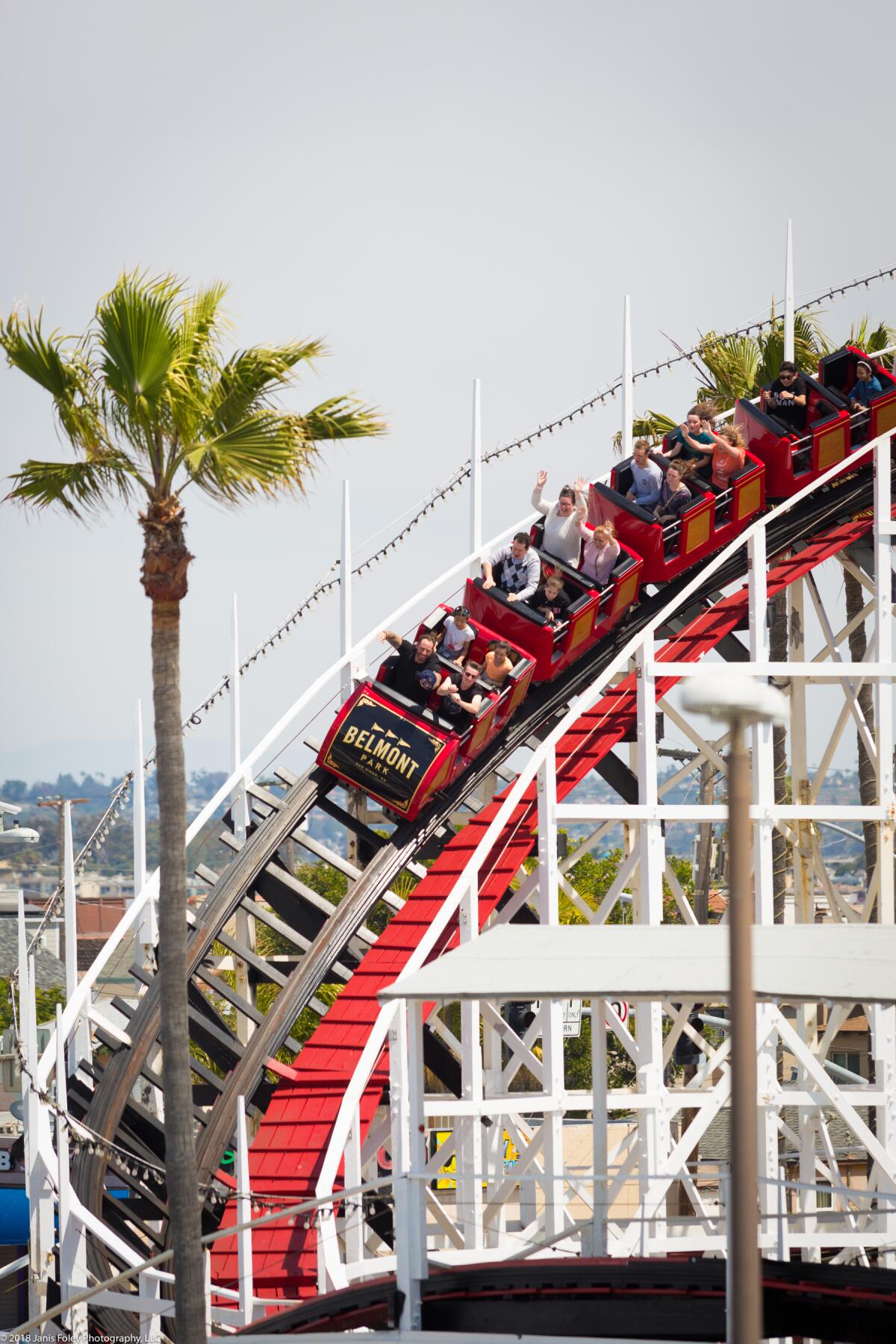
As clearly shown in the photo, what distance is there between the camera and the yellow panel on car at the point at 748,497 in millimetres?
16016

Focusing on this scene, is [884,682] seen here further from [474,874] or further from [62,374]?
[62,374]

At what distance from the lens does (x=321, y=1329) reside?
1002 centimetres

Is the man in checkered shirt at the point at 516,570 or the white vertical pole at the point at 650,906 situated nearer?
the white vertical pole at the point at 650,906

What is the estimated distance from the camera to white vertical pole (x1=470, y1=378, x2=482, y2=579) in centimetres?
1880

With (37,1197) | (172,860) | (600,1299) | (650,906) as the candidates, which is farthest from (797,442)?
(37,1197)

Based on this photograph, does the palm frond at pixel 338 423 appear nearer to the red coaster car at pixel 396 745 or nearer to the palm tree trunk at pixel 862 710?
the red coaster car at pixel 396 745

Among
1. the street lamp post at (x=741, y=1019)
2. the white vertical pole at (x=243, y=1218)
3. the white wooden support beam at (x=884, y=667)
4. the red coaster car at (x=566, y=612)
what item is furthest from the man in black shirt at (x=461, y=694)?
the street lamp post at (x=741, y=1019)

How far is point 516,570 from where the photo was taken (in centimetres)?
1584

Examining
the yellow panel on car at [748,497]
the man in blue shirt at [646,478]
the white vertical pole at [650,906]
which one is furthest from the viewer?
the man in blue shirt at [646,478]

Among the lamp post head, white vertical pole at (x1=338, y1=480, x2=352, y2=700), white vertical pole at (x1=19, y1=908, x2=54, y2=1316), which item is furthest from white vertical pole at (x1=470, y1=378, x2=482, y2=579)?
the lamp post head

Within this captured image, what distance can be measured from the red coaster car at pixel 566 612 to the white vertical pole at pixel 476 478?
297cm

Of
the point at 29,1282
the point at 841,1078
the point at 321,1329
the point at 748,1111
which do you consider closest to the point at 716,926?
the point at 321,1329

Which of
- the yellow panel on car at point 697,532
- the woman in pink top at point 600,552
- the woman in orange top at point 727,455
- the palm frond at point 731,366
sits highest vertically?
the palm frond at point 731,366

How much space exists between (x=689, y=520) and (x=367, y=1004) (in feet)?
17.7
